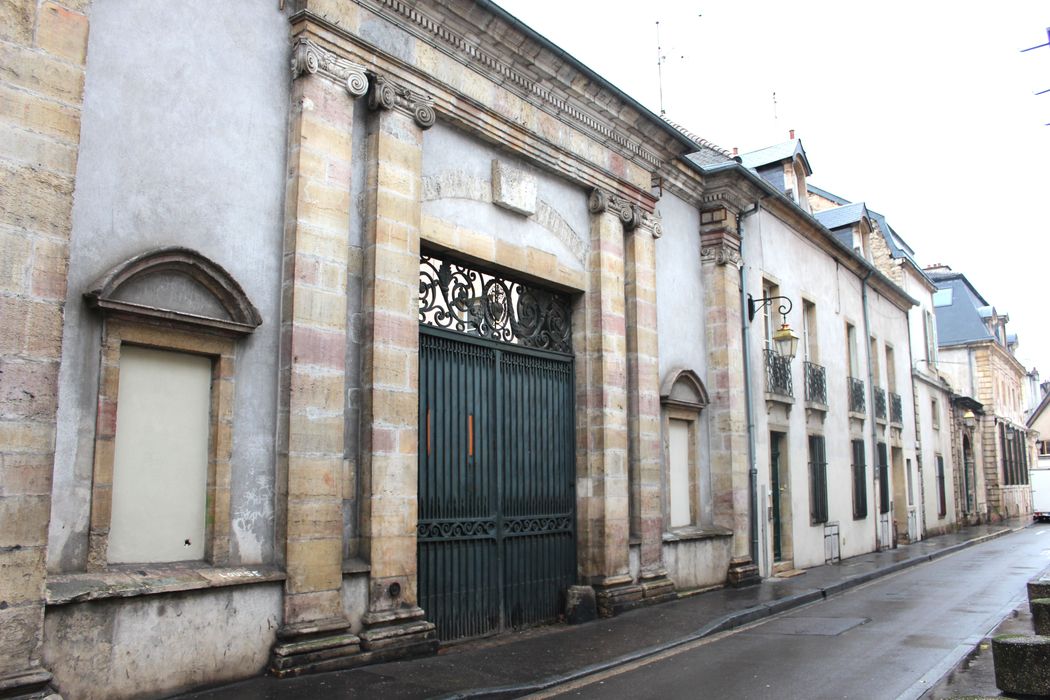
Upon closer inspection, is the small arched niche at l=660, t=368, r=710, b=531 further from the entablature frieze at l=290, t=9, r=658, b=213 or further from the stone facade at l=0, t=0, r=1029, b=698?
the entablature frieze at l=290, t=9, r=658, b=213

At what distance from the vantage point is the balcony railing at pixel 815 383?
16.1 meters

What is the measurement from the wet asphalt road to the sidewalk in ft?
0.75

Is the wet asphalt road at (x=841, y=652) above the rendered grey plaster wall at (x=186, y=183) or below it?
below

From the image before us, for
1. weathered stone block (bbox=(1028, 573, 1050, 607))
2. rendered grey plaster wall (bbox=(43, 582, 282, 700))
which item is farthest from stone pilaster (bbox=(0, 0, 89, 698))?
weathered stone block (bbox=(1028, 573, 1050, 607))

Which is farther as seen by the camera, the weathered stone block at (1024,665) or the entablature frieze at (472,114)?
the entablature frieze at (472,114)

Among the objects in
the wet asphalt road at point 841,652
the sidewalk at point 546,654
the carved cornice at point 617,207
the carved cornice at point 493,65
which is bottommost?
the wet asphalt road at point 841,652

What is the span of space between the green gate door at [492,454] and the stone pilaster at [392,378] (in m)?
0.63

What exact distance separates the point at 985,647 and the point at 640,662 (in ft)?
10.6

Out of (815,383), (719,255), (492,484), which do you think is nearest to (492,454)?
(492,484)

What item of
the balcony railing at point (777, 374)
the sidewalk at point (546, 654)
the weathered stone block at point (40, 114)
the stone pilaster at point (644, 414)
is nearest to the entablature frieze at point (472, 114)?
the stone pilaster at point (644, 414)

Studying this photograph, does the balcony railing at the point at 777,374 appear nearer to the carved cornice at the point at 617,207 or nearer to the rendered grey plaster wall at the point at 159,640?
the carved cornice at the point at 617,207

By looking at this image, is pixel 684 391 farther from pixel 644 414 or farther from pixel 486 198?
pixel 486 198

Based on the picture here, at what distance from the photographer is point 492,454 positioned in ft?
29.7

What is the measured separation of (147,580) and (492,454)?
13.2 ft
